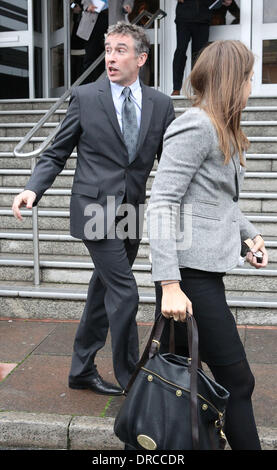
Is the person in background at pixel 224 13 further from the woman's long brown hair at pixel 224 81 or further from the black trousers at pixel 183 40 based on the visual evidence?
the woman's long brown hair at pixel 224 81

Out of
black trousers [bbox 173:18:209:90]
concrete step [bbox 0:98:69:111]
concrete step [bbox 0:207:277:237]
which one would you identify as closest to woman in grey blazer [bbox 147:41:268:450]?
concrete step [bbox 0:207:277:237]

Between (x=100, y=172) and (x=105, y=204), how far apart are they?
173 mm

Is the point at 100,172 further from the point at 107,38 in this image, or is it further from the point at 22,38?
the point at 22,38

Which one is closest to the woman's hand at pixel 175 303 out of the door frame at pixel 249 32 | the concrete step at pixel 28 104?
the concrete step at pixel 28 104

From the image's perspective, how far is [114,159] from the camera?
319 centimetres

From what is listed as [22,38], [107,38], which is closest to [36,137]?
[22,38]

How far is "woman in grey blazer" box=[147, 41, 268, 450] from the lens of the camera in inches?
86.0

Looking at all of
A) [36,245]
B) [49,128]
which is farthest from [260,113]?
[36,245]

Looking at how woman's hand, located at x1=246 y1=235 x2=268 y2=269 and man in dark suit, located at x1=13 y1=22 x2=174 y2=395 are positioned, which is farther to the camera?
man in dark suit, located at x1=13 y1=22 x2=174 y2=395

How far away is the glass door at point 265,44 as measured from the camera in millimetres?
8625

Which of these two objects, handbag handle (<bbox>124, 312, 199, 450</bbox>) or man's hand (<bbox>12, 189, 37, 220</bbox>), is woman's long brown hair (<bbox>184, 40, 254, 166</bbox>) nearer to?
handbag handle (<bbox>124, 312, 199, 450</bbox>)

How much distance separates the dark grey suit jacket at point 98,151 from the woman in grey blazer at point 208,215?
0.94m

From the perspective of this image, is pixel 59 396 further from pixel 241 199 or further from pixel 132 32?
pixel 241 199

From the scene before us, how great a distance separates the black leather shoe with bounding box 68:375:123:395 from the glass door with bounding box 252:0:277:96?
6.16 m
